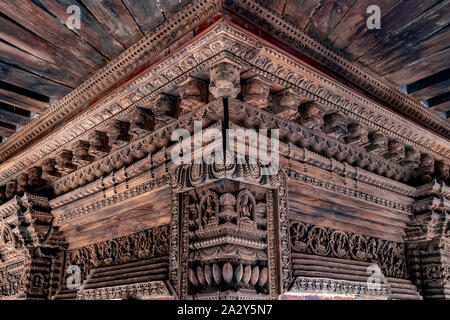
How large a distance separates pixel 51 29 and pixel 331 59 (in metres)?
1.51

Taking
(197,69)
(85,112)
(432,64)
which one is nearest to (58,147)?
(85,112)

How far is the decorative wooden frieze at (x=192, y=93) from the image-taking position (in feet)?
6.22

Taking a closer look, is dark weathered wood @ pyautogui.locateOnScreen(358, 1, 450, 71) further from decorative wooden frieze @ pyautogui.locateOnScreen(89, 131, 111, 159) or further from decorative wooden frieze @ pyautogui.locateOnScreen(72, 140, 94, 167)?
decorative wooden frieze @ pyautogui.locateOnScreen(72, 140, 94, 167)

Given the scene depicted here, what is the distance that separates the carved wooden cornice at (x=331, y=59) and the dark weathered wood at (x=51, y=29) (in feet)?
2.83

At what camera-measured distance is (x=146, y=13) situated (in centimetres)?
183

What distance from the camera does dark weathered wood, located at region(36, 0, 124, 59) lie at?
1.77 metres

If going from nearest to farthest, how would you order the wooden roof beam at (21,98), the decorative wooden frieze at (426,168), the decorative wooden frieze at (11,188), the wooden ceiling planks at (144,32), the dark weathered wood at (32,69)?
1. the wooden ceiling planks at (144,32)
2. the dark weathered wood at (32,69)
3. the wooden roof beam at (21,98)
4. the decorative wooden frieze at (426,168)
5. the decorative wooden frieze at (11,188)

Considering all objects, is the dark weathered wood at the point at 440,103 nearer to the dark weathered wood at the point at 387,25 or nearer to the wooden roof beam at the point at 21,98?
the dark weathered wood at the point at 387,25

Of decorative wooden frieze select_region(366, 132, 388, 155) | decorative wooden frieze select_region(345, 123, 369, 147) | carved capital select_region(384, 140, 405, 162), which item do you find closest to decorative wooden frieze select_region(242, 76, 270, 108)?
decorative wooden frieze select_region(345, 123, 369, 147)

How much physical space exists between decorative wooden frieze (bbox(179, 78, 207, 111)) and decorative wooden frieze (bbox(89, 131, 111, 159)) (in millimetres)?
856

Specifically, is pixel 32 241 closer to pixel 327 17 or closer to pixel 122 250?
pixel 122 250

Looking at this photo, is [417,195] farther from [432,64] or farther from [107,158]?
[107,158]

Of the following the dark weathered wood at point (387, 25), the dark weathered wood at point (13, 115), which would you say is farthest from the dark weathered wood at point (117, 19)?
the dark weathered wood at point (13, 115)
